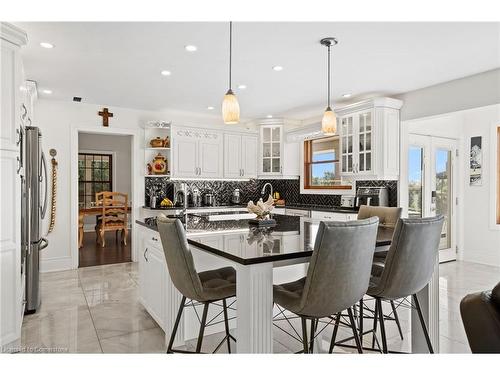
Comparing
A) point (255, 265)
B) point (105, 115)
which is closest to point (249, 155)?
point (105, 115)

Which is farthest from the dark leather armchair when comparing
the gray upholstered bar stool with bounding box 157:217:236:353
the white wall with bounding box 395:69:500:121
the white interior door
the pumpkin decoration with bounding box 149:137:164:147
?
the pumpkin decoration with bounding box 149:137:164:147

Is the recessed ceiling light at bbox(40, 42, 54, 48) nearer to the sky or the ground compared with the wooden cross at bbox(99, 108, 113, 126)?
nearer to the sky

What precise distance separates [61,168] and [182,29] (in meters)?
3.34

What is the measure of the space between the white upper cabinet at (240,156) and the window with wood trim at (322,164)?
985mm

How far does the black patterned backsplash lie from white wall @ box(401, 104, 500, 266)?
1584 millimetres

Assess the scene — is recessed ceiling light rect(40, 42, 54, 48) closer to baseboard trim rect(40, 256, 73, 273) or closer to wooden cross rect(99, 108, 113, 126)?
wooden cross rect(99, 108, 113, 126)

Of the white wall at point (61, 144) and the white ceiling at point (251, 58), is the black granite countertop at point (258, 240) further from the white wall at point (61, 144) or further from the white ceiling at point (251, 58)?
the white wall at point (61, 144)

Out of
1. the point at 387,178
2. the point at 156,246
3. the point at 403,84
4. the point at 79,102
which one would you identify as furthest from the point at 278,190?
the point at 156,246

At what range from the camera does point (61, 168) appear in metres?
5.02

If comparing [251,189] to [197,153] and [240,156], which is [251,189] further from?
[197,153]

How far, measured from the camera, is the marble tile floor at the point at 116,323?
8.55ft

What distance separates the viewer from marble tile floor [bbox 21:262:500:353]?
2.61 m

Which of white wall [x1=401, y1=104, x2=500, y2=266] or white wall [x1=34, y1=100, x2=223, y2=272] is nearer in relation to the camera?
white wall [x1=34, y1=100, x2=223, y2=272]

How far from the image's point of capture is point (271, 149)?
6.31 metres
